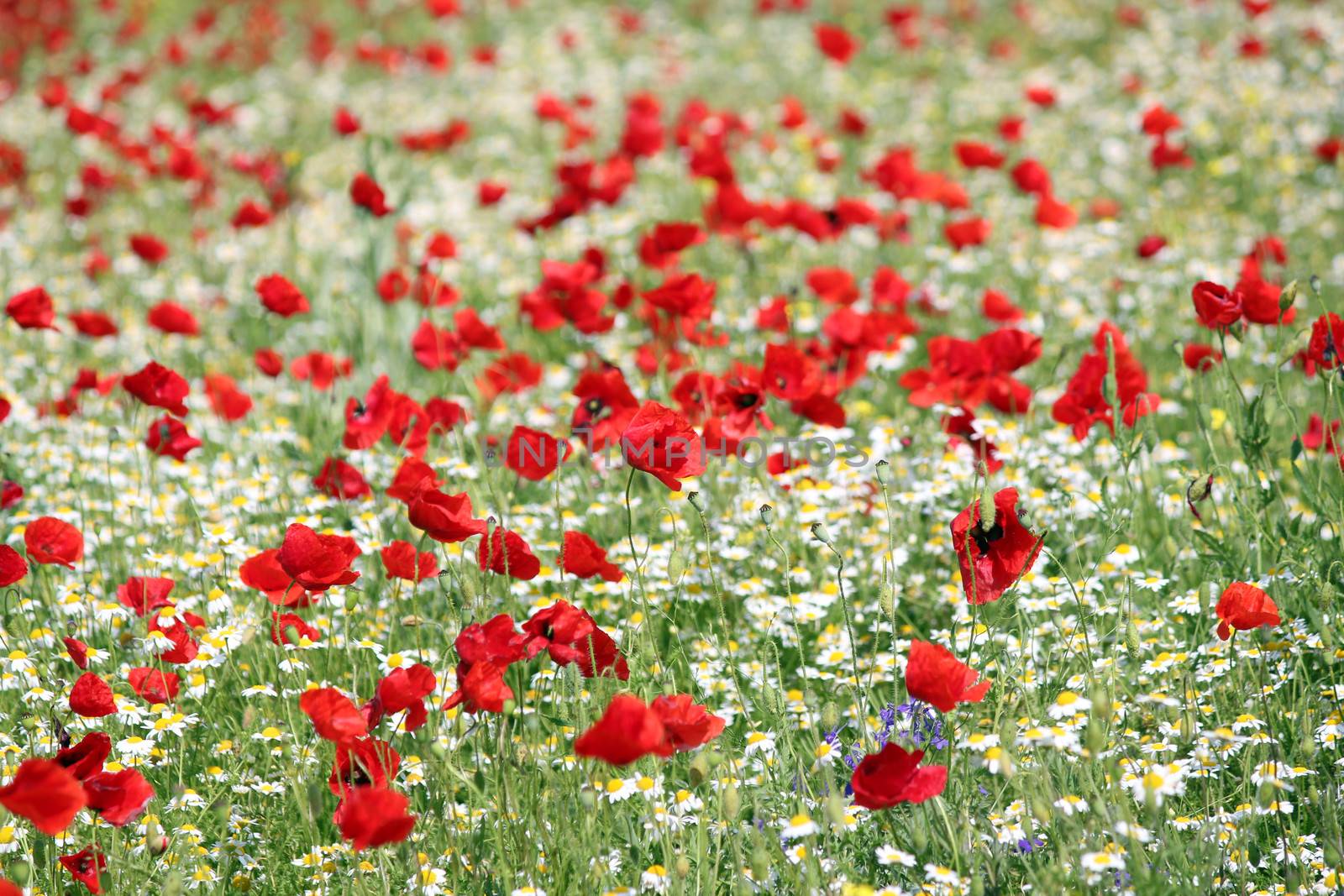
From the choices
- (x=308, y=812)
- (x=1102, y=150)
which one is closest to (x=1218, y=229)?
(x=1102, y=150)

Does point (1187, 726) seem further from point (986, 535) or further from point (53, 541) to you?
point (53, 541)

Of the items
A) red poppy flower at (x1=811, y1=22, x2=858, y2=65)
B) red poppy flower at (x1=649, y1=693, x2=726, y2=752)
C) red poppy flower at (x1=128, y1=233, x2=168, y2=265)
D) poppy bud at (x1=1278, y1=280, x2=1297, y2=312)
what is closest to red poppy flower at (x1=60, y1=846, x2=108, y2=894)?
red poppy flower at (x1=649, y1=693, x2=726, y2=752)

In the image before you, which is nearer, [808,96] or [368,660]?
[368,660]

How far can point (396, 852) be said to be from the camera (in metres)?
2.57

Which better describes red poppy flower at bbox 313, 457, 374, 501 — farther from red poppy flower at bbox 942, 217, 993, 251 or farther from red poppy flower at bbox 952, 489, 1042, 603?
red poppy flower at bbox 942, 217, 993, 251

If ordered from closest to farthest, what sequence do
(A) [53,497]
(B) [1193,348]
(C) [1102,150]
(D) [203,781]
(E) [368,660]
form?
(D) [203,781], (E) [368,660], (B) [1193,348], (A) [53,497], (C) [1102,150]

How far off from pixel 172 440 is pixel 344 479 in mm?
497

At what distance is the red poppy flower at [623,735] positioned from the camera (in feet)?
6.29

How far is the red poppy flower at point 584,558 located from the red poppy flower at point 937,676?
68 centimetres

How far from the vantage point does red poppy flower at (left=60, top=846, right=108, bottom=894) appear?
7.33 feet

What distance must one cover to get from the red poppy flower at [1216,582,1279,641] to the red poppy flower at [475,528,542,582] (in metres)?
1.31

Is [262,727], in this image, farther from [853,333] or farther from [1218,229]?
[1218,229]

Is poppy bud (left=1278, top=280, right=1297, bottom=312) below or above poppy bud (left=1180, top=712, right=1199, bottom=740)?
above

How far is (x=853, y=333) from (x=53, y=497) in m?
2.51
